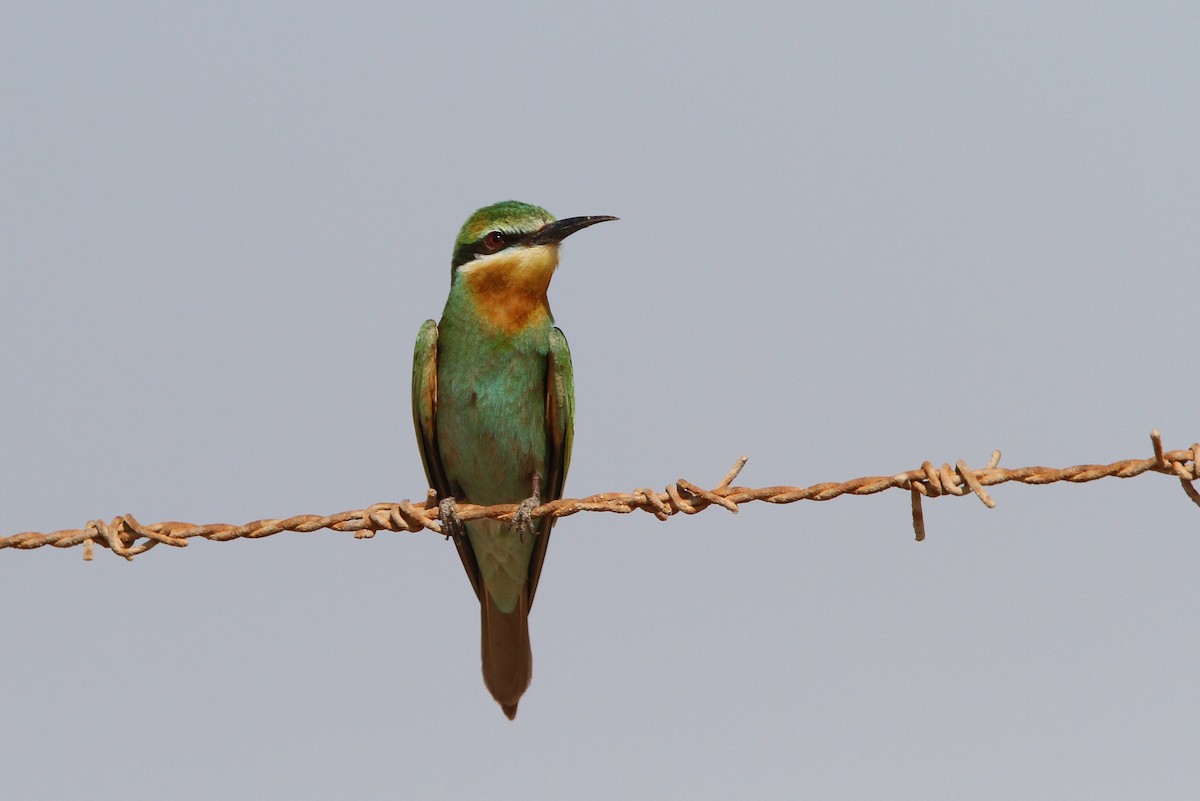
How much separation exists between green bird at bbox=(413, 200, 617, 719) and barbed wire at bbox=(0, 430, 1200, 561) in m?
1.10

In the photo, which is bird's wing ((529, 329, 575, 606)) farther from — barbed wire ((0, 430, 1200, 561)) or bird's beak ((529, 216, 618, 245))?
barbed wire ((0, 430, 1200, 561))

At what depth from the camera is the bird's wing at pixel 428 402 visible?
18.0ft

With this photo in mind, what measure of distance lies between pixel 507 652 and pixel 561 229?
1801 millimetres

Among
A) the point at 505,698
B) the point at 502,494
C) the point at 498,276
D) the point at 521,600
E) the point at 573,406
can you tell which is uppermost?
the point at 498,276

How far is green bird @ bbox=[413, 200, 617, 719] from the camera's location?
539cm

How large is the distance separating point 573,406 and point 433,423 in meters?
0.59

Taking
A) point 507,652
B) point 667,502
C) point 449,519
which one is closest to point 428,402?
point 449,519

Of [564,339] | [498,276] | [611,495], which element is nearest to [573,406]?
[564,339]

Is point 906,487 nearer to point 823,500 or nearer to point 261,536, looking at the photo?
point 823,500

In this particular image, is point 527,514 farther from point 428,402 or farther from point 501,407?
point 428,402

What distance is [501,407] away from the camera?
211 inches

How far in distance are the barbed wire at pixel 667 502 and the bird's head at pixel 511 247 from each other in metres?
Result: 1.46

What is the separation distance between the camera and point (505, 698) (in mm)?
5527

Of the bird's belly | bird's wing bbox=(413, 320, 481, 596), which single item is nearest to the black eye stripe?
bird's wing bbox=(413, 320, 481, 596)
